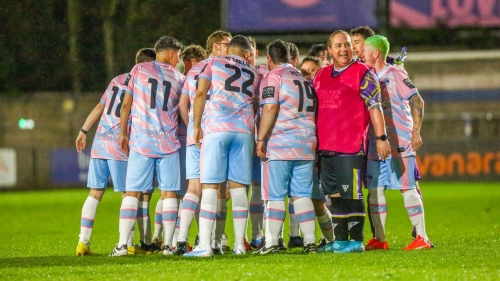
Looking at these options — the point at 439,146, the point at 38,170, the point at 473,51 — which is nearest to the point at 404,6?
the point at 439,146

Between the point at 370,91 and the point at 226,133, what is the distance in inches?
56.0

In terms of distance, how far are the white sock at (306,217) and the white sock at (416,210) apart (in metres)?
1.16

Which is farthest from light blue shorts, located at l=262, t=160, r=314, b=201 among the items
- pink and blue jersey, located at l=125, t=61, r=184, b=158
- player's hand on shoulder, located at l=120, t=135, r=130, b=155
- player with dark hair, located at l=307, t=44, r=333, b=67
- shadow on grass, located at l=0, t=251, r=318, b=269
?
player with dark hair, located at l=307, t=44, r=333, b=67

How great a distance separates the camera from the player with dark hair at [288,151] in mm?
8859

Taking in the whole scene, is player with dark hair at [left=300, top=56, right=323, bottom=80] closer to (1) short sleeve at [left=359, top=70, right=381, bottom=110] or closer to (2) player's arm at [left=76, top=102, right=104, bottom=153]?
(1) short sleeve at [left=359, top=70, right=381, bottom=110]

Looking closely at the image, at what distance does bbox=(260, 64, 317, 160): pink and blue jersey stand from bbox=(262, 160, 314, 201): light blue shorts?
0.08m

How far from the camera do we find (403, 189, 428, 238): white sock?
9.41m

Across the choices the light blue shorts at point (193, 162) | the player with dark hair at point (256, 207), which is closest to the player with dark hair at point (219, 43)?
the player with dark hair at point (256, 207)

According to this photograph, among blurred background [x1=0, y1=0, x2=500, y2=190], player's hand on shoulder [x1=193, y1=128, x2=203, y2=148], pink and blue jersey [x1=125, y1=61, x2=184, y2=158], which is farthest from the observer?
blurred background [x1=0, y1=0, x2=500, y2=190]

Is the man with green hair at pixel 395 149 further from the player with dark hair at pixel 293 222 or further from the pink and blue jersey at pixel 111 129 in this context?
the pink and blue jersey at pixel 111 129

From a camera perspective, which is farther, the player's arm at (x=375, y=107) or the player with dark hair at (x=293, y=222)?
the player with dark hair at (x=293, y=222)

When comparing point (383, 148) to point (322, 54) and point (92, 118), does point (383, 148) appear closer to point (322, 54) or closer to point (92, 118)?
point (322, 54)

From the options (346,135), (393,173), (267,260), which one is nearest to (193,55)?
(346,135)

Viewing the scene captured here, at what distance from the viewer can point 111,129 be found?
31.9ft
